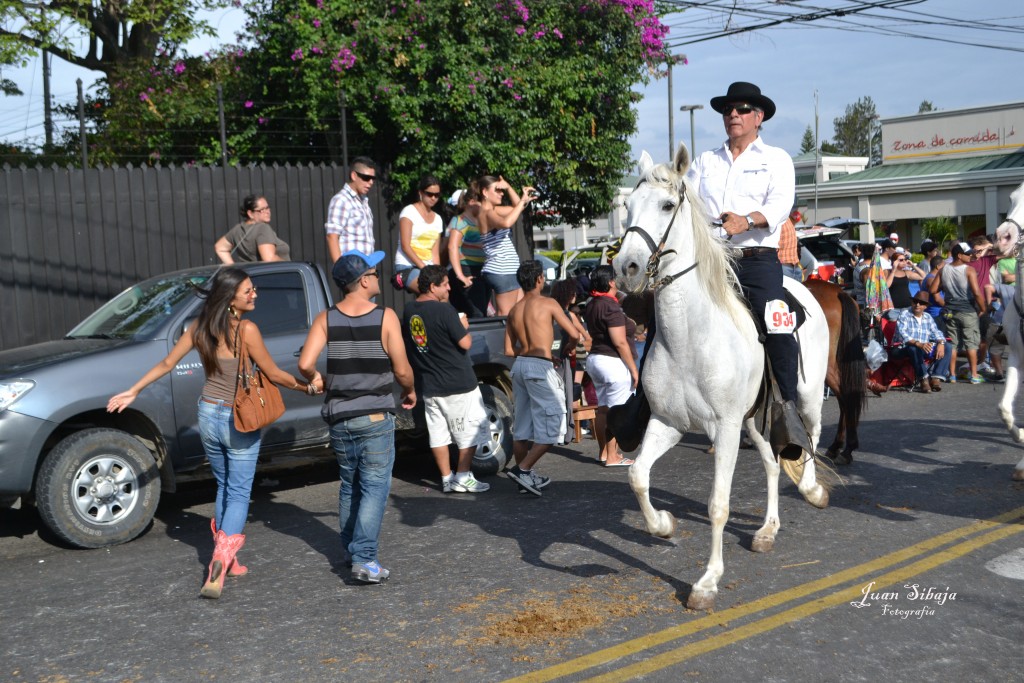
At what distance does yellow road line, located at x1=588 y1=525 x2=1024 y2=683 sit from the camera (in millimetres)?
4785

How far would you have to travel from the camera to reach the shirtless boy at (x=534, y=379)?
8.79 meters

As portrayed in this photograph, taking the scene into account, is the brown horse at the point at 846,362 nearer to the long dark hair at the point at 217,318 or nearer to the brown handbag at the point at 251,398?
the brown handbag at the point at 251,398

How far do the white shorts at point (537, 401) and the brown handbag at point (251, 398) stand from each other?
114 inches

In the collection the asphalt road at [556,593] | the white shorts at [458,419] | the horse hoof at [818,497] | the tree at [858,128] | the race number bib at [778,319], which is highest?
the tree at [858,128]

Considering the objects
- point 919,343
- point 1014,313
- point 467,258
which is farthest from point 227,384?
point 919,343

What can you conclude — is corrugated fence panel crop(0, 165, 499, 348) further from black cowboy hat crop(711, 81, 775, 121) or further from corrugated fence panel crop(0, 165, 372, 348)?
black cowboy hat crop(711, 81, 775, 121)

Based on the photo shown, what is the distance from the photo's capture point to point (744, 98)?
6625mm

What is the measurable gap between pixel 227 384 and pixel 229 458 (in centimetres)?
46

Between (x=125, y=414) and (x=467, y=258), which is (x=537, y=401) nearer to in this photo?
(x=467, y=258)

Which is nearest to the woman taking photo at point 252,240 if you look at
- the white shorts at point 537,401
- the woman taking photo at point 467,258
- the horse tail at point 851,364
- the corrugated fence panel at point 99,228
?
the woman taking photo at point 467,258

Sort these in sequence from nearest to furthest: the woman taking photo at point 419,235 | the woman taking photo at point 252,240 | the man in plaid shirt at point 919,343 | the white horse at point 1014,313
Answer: the white horse at point 1014,313 < the woman taking photo at point 252,240 < the woman taking photo at point 419,235 < the man in plaid shirt at point 919,343

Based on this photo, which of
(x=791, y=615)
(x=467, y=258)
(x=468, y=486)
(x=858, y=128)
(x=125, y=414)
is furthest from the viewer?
(x=858, y=128)

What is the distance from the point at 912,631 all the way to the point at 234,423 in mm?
3976

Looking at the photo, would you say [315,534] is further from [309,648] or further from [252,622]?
[309,648]
